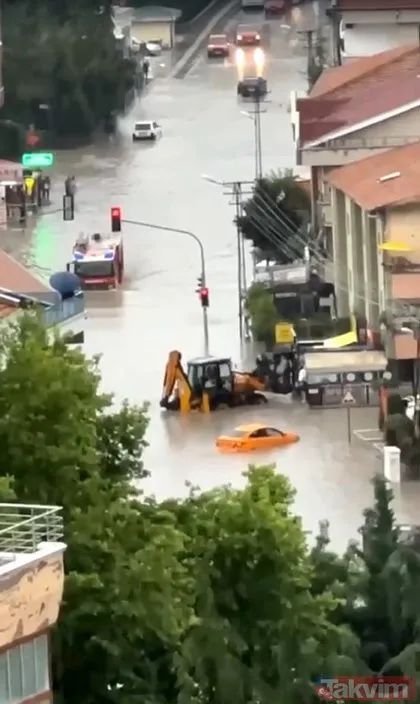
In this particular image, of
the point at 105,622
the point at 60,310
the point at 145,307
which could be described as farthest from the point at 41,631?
the point at 145,307

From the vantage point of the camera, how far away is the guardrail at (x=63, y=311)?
20.8 metres

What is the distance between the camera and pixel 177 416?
1292 inches

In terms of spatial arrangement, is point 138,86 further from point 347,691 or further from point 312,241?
point 347,691

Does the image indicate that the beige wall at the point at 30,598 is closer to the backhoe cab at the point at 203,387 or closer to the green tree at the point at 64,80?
the backhoe cab at the point at 203,387

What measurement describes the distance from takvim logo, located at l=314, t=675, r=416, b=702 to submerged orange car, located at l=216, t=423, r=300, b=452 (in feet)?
49.7

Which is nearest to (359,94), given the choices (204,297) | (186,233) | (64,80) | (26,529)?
(204,297)

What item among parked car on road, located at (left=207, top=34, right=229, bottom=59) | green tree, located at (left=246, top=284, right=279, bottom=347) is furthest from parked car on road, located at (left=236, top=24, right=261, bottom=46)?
green tree, located at (left=246, top=284, right=279, bottom=347)

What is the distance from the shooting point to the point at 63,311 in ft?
71.5

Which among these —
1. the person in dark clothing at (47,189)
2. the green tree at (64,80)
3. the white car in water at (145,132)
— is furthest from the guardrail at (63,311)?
the white car in water at (145,132)

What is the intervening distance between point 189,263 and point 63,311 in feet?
82.7

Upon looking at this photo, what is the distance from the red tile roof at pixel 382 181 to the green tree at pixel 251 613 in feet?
61.5

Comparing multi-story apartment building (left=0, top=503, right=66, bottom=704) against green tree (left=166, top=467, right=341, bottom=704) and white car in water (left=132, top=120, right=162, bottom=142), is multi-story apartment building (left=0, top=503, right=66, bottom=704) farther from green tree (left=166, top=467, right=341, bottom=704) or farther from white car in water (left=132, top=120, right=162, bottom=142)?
white car in water (left=132, top=120, right=162, bottom=142)

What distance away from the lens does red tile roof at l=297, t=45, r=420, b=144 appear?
39625 millimetres

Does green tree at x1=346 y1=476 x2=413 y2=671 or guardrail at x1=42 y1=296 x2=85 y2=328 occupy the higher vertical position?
guardrail at x1=42 y1=296 x2=85 y2=328
